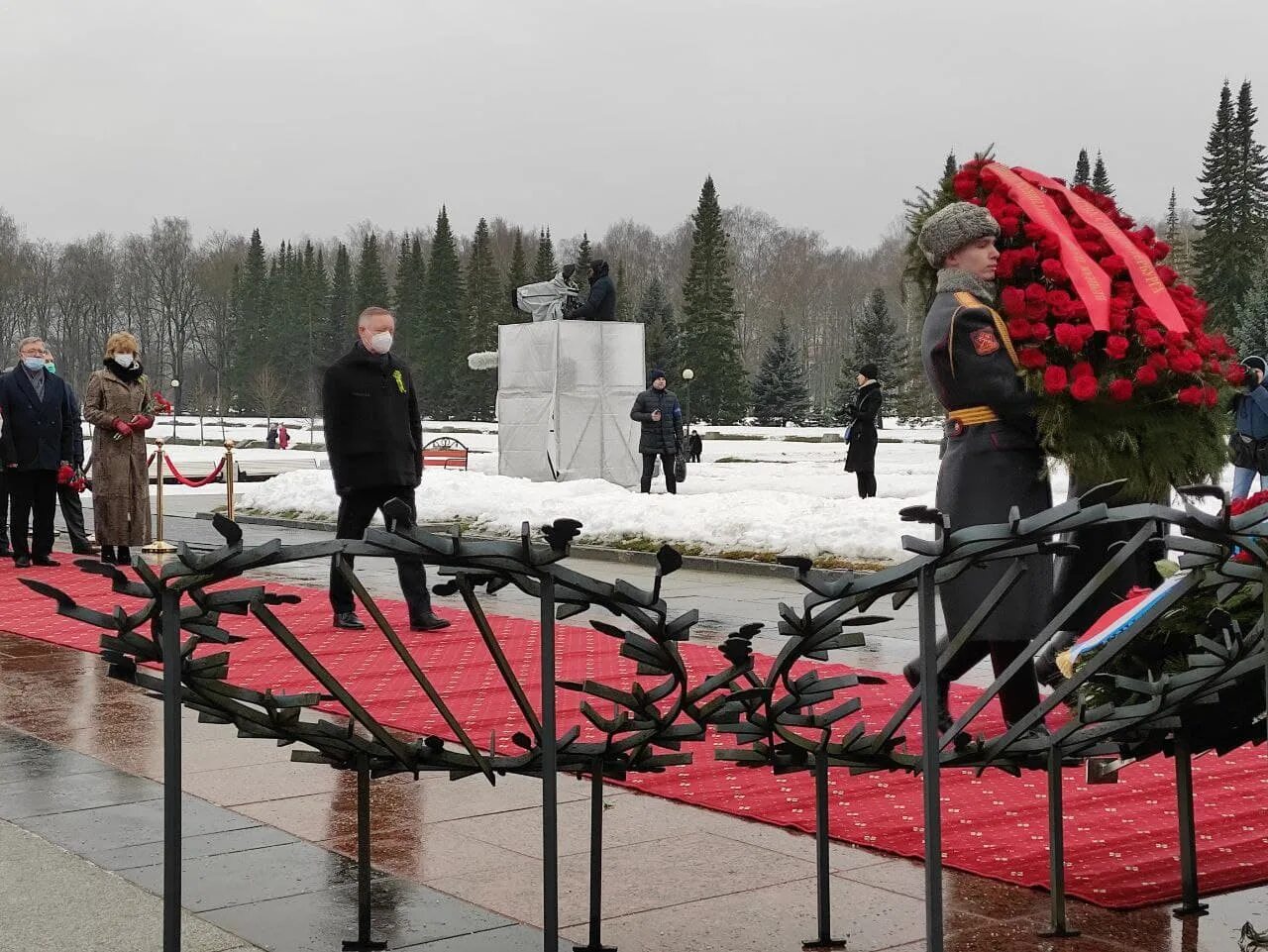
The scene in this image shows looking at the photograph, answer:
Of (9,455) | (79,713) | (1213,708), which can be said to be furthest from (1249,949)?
(9,455)

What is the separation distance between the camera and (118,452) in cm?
1302

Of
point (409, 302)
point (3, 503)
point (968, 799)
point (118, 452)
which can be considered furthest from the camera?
point (409, 302)

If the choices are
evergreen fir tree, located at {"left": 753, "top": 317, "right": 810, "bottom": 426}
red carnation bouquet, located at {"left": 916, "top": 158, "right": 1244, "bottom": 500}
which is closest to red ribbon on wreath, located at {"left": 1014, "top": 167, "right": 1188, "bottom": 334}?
red carnation bouquet, located at {"left": 916, "top": 158, "right": 1244, "bottom": 500}

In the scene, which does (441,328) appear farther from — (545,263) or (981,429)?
(981,429)

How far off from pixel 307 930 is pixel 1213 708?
2.08 metres

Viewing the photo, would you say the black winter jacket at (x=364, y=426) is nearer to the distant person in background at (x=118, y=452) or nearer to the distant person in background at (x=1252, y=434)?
the distant person in background at (x=118, y=452)

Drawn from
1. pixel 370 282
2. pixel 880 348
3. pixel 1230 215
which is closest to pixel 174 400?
pixel 370 282

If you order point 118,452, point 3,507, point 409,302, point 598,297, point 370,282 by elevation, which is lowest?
point 3,507

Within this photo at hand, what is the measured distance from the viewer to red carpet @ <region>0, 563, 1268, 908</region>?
4003mm

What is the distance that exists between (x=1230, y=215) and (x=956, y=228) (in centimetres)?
6723

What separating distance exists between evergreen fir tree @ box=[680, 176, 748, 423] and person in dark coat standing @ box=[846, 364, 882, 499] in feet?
175

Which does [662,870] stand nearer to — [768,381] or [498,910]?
[498,910]

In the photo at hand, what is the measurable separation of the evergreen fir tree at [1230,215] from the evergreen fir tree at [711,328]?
21.4 m

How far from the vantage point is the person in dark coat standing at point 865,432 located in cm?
1948
